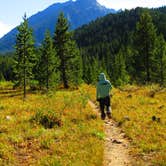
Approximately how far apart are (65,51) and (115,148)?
51.6 metres

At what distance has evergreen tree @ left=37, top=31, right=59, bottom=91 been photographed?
62.4m

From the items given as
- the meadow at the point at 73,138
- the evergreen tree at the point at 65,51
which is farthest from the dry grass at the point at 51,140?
the evergreen tree at the point at 65,51

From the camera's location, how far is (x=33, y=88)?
242ft

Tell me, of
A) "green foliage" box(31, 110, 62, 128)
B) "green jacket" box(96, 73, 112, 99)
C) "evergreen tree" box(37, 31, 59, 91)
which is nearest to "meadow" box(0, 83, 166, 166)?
"green foliage" box(31, 110, 62, 128)

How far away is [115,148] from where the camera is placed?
568 inches

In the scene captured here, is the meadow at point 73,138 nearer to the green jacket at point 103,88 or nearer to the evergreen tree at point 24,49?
the green jacket at point 103,88

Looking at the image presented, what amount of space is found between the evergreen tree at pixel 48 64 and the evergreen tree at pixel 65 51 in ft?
4.69

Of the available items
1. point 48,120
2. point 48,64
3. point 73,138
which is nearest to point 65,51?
point 48,64

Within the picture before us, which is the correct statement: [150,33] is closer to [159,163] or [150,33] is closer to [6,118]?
[6,118]

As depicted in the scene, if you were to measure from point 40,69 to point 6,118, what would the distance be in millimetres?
45614

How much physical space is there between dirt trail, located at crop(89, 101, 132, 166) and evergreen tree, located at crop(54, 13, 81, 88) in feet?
152

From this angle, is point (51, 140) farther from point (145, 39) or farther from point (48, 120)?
point (145, 39)

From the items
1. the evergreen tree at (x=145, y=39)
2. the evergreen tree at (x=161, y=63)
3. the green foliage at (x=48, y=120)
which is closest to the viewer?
the green foliage at (x=48, y=120)

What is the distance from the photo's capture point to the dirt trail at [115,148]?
1251 centimetres
